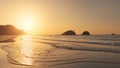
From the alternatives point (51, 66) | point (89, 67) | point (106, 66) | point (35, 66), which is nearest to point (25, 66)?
point (35, 66)

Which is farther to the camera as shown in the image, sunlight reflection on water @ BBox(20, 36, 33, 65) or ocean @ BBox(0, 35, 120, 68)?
sunlight reflection on water @ BBox(20, 36, 33, 65)

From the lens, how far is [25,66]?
16.0 m

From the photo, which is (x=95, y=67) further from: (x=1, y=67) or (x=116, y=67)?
(x=1, y=67)

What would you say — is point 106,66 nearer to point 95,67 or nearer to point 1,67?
point 95,67

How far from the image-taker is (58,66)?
15.9m

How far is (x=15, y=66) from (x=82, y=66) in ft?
15.4

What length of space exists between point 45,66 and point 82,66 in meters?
2.60

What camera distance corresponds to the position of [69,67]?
15.5 metres

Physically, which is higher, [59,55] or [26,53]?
[26,53]

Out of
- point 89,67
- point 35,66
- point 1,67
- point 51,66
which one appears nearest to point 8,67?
point 1,67

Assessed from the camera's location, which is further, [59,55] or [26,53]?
[26,53]

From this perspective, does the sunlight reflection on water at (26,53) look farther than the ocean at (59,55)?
Yes

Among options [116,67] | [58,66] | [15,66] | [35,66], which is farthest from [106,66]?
[15,66]

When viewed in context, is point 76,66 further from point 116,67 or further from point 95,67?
point 116,67
